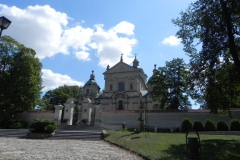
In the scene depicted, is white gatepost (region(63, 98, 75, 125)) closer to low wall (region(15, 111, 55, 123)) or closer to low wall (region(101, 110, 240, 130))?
low wall (region(15, 111, 55, 123))

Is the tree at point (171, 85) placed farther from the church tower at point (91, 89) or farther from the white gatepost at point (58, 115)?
the church tower at point (91, 89)

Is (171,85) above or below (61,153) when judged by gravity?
above

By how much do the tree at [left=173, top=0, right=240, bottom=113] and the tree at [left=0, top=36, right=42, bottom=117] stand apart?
24.1 meters

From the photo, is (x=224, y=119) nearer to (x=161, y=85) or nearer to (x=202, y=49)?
(x=161, y=85)

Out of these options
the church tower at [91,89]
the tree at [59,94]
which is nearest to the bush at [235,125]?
the church tower at [91,89]

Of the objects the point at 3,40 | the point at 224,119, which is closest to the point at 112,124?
the point at 224,119

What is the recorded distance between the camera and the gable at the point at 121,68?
51.9m

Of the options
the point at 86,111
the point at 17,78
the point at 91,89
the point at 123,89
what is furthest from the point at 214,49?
the point at 91,89

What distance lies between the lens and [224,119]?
27.0 metres

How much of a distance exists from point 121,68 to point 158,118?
24605mm

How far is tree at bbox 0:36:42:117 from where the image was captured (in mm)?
30203

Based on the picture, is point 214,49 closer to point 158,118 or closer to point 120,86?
point 158,118

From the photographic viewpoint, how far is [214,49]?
544 inches

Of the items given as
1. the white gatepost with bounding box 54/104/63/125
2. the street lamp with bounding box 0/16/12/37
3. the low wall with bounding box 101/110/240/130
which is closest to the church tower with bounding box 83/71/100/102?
the white gatepost with bounding box 54/104/63/125
